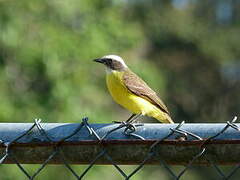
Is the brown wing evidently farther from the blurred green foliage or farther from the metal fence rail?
the blurred green foliage

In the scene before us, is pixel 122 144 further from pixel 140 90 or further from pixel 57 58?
pixel 57 58

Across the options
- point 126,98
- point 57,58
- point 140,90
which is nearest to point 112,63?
point 140,90

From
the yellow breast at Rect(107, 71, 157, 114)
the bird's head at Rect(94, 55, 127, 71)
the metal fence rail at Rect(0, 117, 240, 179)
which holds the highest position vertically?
the bird's head at Rect(94, 55, 127, 71)

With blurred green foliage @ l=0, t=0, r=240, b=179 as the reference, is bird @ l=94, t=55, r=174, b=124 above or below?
below

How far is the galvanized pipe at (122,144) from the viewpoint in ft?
7.97

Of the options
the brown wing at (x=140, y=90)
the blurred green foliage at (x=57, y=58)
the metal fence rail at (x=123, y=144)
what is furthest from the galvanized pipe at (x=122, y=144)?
the blurred green foliage at (x=57, y=58)

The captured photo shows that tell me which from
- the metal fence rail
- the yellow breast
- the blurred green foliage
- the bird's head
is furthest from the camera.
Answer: the blurred green foliage

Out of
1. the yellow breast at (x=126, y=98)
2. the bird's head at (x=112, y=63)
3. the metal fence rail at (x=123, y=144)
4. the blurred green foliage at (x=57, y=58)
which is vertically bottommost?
the metal fence rail at (x=123, y=144)

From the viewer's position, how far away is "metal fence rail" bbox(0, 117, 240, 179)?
7.97 ft

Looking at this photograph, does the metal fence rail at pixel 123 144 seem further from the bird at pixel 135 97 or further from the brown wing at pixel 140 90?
the brown wing at pixel 140 90

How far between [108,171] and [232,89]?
14765 mm

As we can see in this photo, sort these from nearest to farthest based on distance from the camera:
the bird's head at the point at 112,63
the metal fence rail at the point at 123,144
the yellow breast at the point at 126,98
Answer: the metal fence rail at the point at 123,144 → the yellow breast at the point at 126,98 → the bird's head at the point at 112,63

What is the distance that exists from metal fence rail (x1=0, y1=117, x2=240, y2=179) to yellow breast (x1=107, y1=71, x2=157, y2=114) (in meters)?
2.91

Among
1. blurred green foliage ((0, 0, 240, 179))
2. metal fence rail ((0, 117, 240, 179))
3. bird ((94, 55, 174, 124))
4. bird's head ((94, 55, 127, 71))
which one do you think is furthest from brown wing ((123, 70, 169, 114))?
blurred green foliage ((0, 0, 240, 179))
